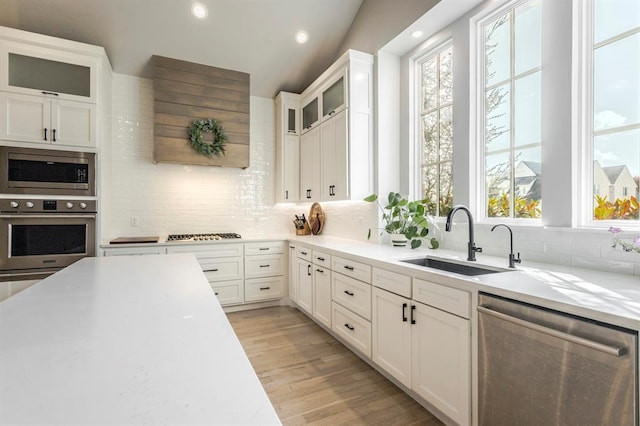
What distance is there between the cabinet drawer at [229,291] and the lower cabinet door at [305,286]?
746 mm

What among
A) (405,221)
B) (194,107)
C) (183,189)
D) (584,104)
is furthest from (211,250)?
(584,104)

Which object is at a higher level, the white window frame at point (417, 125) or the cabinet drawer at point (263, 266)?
the white window frame at point (417, 125)

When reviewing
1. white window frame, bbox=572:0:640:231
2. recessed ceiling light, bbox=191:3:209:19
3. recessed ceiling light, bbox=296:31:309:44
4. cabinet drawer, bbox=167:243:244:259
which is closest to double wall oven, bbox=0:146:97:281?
cabinet drawer, bbox=167:243:244:259

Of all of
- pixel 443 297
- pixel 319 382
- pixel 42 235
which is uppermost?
pixel 42 235

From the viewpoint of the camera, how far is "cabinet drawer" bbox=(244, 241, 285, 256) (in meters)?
3.98

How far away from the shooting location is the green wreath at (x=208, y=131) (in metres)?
3.80

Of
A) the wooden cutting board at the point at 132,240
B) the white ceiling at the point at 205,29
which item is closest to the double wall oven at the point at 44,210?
the wooden cutting board at the point at 132,240

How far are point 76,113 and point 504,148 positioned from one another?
12.8 feet

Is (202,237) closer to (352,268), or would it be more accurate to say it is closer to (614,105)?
(352,268)

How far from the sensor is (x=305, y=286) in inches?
144

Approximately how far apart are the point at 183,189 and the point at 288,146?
4.92 ft

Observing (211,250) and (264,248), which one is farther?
(264,248)

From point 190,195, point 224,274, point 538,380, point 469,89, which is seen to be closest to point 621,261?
point 538,380

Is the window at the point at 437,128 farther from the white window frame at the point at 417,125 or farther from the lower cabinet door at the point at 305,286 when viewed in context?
the lower cabinet door at the point at 305,286
